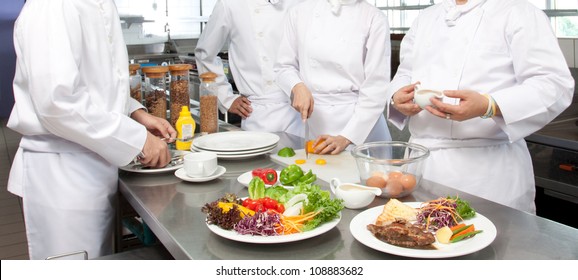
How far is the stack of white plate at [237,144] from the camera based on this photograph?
192 cm

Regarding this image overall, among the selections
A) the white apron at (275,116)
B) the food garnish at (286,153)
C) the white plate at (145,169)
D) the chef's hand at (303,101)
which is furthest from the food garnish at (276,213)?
the white apron at (275,116)

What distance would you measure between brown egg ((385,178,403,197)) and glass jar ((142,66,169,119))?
117 centimetres

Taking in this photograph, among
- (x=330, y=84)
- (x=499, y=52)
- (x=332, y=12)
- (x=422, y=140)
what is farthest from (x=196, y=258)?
(x=332, y=12)

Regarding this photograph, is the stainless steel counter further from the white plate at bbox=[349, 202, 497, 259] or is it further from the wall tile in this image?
the wall tile

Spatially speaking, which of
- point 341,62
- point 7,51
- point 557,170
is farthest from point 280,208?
point 7,51

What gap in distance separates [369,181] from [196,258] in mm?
538

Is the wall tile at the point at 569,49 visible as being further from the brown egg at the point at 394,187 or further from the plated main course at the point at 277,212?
the plated main course at the point at 277,212

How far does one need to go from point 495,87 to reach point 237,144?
922 mm

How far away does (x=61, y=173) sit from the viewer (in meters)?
1.68

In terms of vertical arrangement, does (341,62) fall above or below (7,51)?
above

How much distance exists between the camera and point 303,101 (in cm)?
219

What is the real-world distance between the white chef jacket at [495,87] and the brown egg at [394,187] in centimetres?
45

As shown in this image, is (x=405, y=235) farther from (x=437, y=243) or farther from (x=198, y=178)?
(x=198, y=178)

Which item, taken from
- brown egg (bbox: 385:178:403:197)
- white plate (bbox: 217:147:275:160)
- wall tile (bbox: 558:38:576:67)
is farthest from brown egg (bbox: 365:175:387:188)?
wall tile (bbox: 558:38:576:67)
